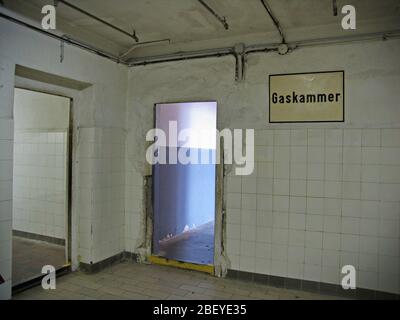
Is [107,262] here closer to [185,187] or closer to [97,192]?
[97,192]

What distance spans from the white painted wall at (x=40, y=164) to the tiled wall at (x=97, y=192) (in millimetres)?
785

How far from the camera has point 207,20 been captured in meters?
3.21

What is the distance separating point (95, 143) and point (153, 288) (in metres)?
1.74

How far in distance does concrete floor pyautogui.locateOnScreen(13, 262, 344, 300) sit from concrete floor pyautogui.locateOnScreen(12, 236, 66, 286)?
0.29 m

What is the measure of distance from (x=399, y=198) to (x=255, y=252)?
1.51 m

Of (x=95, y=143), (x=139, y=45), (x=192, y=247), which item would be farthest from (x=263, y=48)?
(x=192, y=247)

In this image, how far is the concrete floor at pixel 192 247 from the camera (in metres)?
4.16

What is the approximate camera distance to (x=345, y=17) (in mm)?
3029

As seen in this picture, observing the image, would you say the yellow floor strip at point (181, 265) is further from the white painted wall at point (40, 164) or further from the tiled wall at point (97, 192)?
the white painted wall at point (40, 164)

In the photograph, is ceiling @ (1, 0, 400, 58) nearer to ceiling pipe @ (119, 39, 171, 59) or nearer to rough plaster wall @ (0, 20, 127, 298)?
ceiling pipe @ (119, 39, 171, 59)

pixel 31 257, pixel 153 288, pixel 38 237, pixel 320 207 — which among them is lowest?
pixel 153 288

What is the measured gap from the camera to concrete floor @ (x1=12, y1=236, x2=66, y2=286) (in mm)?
3532

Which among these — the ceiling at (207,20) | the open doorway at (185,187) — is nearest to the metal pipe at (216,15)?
the ceiling at (207,20)

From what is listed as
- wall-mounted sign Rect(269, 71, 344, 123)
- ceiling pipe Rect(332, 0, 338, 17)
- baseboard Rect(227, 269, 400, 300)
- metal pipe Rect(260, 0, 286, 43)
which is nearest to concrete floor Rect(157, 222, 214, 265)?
baseboard Rect(227, 269, 400, 300)
